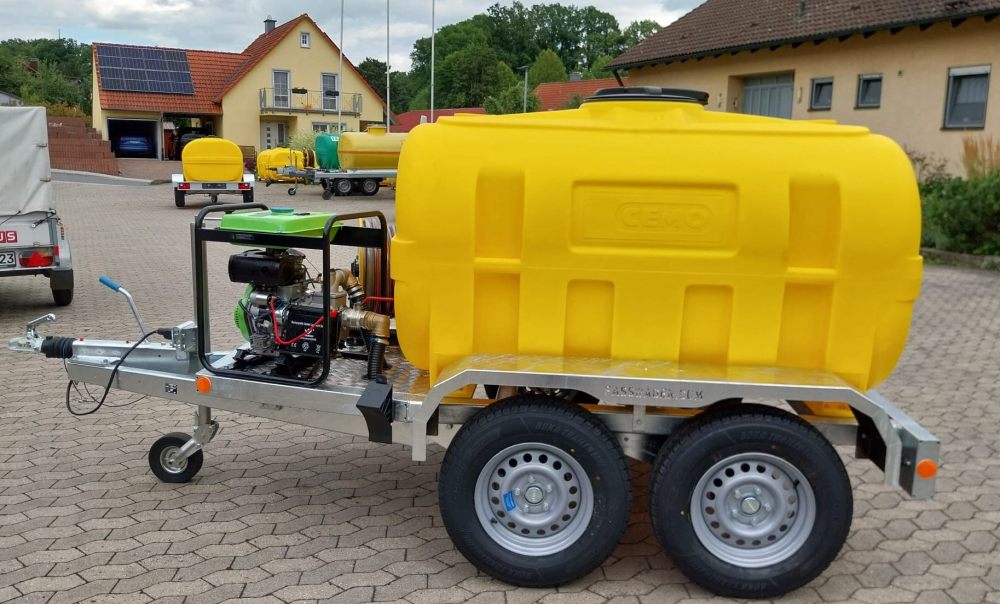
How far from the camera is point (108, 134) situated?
→ 48.9 m

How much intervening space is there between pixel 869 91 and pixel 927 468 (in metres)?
19.4

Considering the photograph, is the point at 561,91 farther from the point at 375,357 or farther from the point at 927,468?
the point at 927,468

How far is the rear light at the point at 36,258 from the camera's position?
371 inches

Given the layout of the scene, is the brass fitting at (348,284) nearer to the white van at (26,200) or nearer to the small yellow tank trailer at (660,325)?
the small yellow tank trailer at (660,325)

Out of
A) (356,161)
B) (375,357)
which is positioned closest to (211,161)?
(356,161)

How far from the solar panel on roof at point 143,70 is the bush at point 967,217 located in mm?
43270

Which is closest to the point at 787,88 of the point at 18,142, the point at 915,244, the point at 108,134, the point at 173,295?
the point at 173,295

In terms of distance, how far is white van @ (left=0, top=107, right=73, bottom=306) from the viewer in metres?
9.27

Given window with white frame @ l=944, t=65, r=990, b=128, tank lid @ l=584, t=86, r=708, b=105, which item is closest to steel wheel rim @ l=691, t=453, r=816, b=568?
tank lid @ l=584, t=86, r=708, b=105

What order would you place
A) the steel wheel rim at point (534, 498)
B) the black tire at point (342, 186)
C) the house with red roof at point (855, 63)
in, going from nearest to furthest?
1. the steel wheel rim at point (534, 498)
2. the house with red roof at point (855, 63)
3. the black tire at point (342, 186)

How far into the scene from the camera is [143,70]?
1976 inches

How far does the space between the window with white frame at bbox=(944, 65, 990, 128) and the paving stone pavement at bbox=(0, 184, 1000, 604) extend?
1286cm

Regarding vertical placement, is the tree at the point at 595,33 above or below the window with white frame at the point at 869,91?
above

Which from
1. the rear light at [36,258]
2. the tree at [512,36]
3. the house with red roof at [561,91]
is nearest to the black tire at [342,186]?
the rear light at [36,258]
